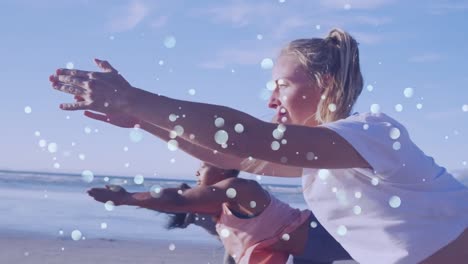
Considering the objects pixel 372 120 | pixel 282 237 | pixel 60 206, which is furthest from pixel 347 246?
pixel 60 206

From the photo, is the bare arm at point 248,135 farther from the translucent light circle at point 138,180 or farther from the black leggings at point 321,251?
the translucent light circle at point 138,180

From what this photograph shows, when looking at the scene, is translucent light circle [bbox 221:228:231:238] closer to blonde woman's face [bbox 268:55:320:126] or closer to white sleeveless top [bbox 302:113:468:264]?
blonde woman's face [bbox 268:55:320:126]


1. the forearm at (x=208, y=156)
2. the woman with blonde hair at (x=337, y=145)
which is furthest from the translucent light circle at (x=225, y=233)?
the woman with blonde hair at (x=337, y=145)

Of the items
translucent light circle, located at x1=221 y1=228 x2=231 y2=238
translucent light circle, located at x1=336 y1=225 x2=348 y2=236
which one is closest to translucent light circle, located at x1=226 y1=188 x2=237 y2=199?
translucent light circle, located at x1=221 y1=228 x2=231 y2=238

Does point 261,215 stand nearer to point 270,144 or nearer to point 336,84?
point 336,84

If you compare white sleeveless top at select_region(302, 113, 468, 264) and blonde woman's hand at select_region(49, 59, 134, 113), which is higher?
blonde woman's hand at select_region(49, 59, 134, 113)

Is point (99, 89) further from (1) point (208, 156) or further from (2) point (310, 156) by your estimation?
(1) point (208, 156)

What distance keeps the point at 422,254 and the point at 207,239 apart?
7.96 meters

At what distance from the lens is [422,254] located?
2.52 metres

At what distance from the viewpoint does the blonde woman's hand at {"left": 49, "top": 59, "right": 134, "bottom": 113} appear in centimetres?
206

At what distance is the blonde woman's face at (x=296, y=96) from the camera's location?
2918 mm

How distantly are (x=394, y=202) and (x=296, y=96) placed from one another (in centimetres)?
60

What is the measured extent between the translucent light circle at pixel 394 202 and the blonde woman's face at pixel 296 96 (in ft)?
1.67

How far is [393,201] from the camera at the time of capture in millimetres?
2520
